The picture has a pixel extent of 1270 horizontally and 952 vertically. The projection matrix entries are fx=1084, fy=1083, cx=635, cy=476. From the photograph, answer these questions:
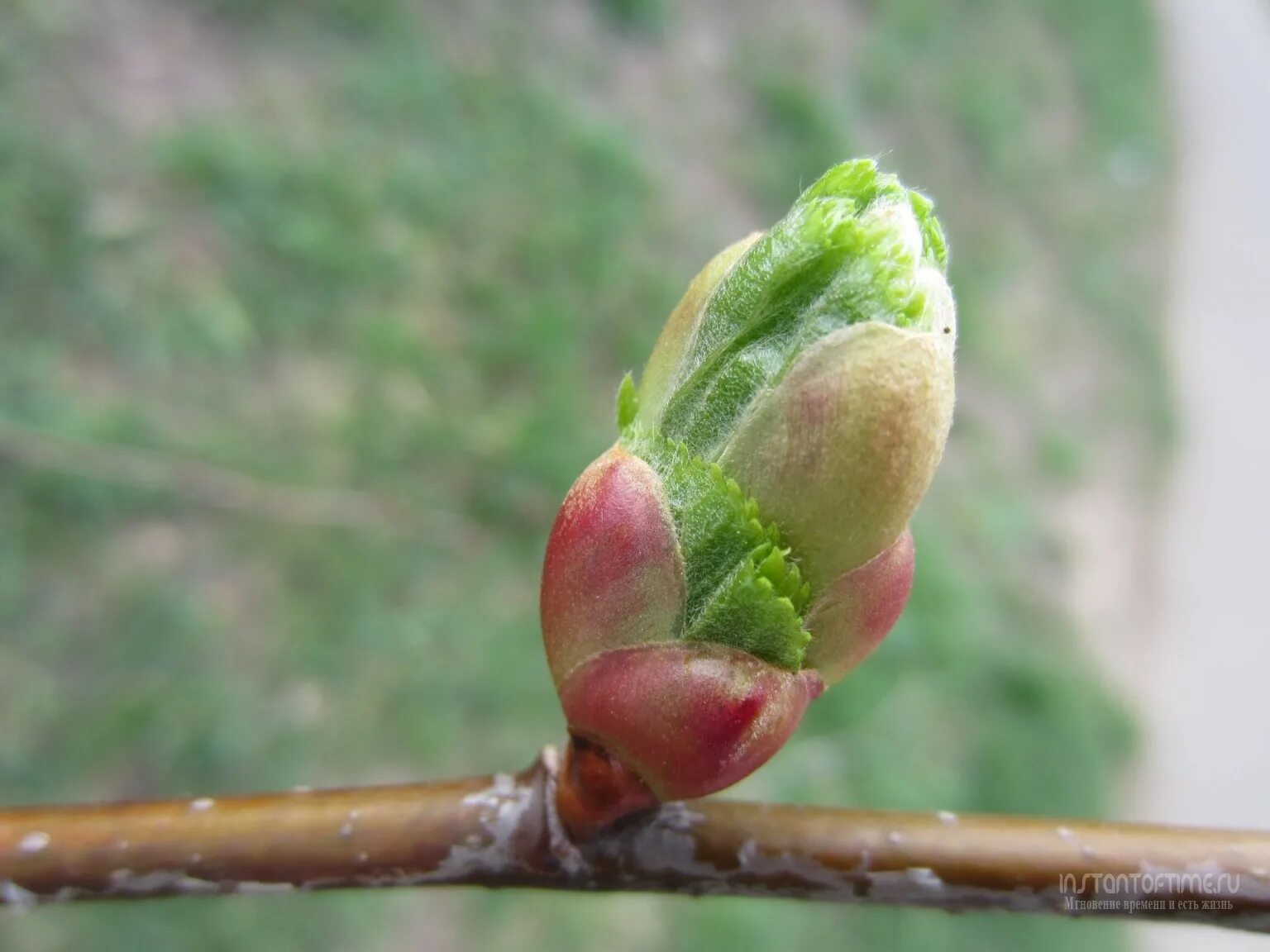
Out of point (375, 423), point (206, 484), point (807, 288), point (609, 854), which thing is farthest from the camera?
point (375, 423)

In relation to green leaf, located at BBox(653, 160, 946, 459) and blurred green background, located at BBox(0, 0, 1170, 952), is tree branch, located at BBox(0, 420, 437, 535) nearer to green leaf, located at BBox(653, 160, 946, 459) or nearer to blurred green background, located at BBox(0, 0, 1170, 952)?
blurred green background, located at BBox(0, 0, 1170, 952)

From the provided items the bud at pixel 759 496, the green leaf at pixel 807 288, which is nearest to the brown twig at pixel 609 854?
the bud at pixel 759 496

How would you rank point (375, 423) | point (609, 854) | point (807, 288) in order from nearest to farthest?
point (807, 288) → point (609, 854) → point (375, 423)

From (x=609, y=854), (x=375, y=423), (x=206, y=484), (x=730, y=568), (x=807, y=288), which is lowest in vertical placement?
(x=609, y=854)

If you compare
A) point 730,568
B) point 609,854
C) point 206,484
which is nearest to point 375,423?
point 206,484

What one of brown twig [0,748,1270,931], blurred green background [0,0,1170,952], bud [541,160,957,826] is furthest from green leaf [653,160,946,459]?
blurred green background [0,0,1170,952]

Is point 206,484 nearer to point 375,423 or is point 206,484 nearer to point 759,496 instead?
point 375,423
